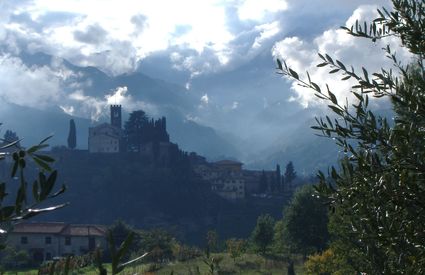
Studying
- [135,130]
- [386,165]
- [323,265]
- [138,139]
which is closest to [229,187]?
[138,139]

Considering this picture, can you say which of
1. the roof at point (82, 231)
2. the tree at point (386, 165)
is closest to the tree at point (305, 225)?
the roof at point (82, 231)

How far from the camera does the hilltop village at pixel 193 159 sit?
146125mm

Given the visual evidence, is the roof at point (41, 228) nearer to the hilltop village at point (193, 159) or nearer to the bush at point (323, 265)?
the bush at point (323, 265)

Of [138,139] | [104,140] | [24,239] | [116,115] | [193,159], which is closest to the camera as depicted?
[24,239]

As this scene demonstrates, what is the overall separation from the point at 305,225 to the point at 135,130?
339ft

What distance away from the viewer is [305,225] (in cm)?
5406

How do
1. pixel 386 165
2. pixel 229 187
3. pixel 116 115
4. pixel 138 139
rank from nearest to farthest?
1. pixel 386 165
2. pixel 229 187
3. pixel 138 139
4. pixel 116 115

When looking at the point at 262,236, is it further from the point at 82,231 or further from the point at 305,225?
the point at 82,231

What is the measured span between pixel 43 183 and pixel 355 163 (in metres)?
3.28

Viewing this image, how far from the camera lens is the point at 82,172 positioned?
143250 mm

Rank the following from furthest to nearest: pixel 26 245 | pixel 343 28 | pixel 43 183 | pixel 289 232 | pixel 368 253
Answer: pixel 26 245 < pixel 289 232 < pixel 343 28 < pixel 368 253 < pixel 43 183

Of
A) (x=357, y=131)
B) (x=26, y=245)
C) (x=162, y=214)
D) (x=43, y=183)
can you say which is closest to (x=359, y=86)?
(x=357, y=131)

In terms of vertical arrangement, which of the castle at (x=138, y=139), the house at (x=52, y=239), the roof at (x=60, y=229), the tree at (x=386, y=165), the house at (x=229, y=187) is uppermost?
the castle at (x=138, y=139)

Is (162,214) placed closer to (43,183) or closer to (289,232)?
(289,232)
